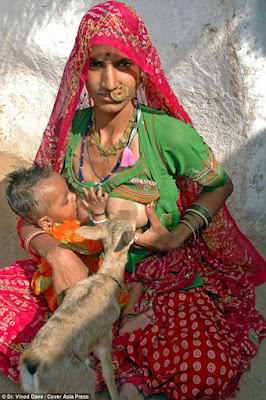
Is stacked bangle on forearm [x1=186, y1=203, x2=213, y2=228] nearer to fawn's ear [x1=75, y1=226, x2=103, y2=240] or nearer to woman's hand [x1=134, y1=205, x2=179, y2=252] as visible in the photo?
woman's hand [x1=134, y1=205, x2=179, y2=252]

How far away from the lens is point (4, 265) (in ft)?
12.9

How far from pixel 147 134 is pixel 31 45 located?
2.49m

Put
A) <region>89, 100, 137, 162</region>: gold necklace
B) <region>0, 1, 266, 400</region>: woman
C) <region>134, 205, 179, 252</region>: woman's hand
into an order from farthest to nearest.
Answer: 1. <region>89, 100, 137, 162</region>: gold necklace
2. <region>134, 205, 179, 252</region>: woman's hand
3. <region>0, 1, 266, 400</region>: woman

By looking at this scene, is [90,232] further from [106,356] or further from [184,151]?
[184,151]

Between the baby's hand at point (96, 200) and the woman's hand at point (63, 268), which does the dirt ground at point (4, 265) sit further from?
the baby's hand at point (96, 200)

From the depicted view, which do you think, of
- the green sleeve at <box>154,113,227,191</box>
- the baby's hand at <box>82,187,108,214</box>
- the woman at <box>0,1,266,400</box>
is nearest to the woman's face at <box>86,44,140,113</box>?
the woman at <box>0,1,266,400</box>

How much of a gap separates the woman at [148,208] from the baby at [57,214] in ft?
0.19

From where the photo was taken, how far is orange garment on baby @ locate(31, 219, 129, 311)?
278 cm

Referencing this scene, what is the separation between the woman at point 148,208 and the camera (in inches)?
99.6

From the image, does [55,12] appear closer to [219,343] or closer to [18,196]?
[18,196]

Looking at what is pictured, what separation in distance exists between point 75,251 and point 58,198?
13.5 inches

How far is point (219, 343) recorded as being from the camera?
104 inches

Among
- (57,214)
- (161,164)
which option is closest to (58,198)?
(57,214)

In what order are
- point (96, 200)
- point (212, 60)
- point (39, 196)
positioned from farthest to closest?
1. point (212, 60)
2. point (39, 196)
3. point (96, 200)
